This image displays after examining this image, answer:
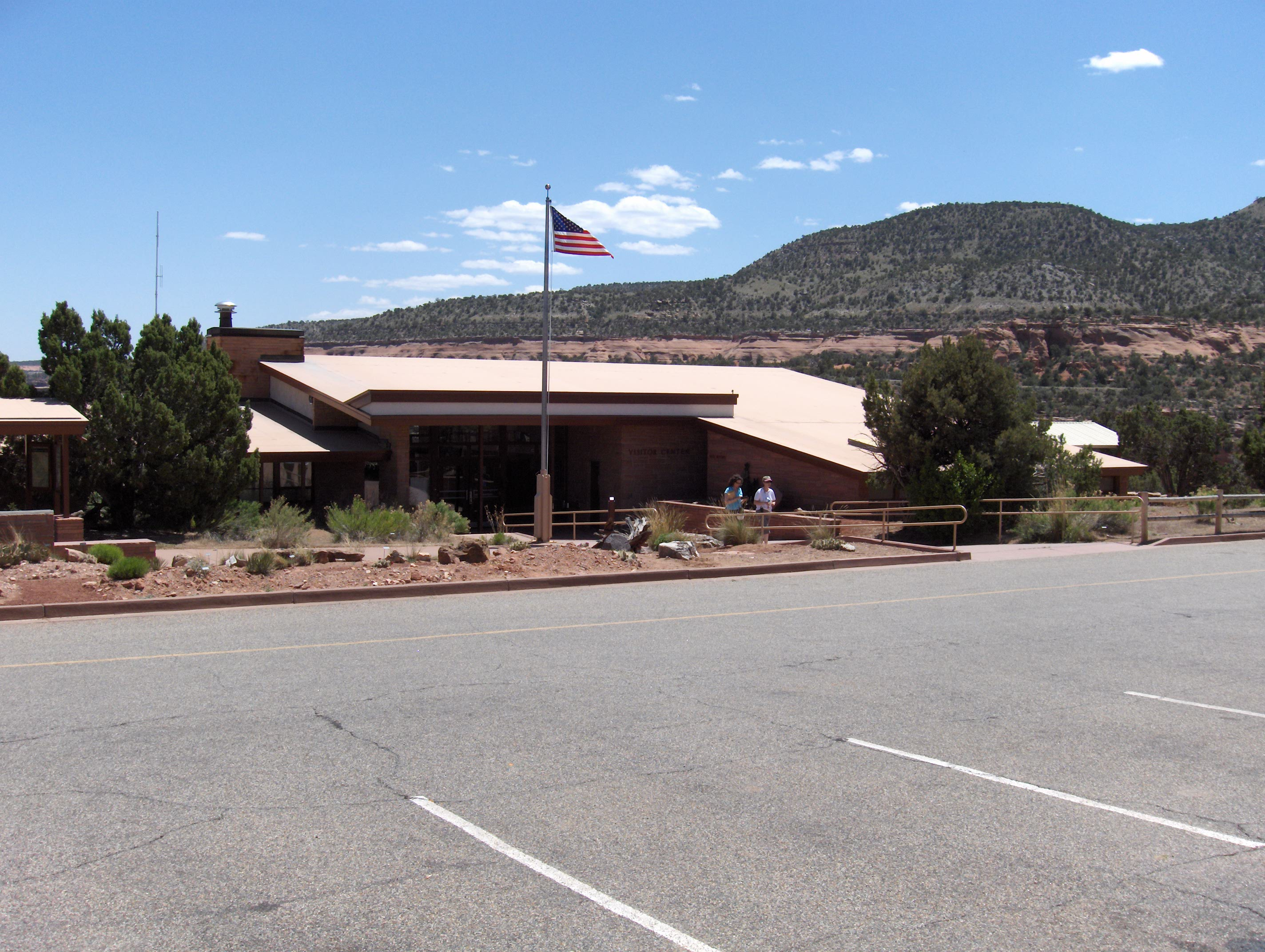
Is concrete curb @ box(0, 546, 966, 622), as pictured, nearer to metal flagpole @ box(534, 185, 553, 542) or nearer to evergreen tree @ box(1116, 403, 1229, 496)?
metal flagpole @ box(534, 185, 553, 542)

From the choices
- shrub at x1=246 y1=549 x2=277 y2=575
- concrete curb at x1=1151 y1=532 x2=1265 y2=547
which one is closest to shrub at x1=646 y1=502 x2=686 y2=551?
shrub at x1=246 y1=549 x2=277 y2=575

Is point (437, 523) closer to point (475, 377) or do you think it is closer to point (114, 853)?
point (475, 377)

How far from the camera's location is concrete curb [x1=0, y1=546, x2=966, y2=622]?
12656mm

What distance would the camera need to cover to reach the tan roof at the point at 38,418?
22828 millimetres

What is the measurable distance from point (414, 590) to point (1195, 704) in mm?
9549

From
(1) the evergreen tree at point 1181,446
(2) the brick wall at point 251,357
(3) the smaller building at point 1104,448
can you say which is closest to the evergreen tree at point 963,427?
(3) the smaller building at point 1104,448

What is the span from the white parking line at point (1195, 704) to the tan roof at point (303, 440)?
25322mm

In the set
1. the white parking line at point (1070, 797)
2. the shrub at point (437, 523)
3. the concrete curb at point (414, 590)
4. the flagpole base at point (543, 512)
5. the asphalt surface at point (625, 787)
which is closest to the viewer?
the asphalt surface at point (625, 787)

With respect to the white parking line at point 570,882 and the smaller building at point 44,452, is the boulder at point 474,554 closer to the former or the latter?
the white parking line at point 570,882

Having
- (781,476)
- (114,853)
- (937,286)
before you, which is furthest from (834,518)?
(937,286)

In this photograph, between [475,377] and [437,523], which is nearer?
[437,523]

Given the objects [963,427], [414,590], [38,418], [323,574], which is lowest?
[414,590]

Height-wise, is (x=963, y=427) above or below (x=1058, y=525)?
above

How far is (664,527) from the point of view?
2080cm
